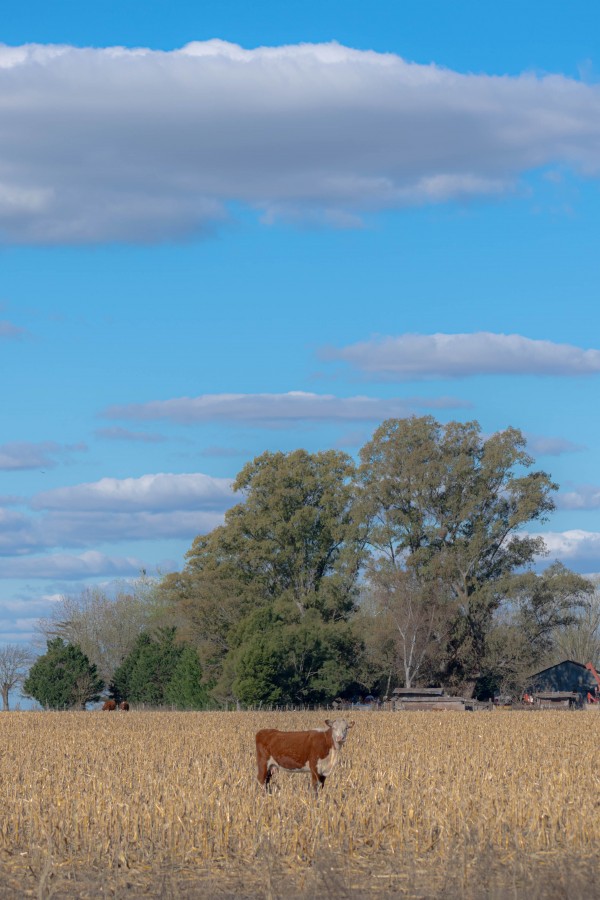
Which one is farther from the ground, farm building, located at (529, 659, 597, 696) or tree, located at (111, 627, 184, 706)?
tree, located at (111, 627, 184, 706)

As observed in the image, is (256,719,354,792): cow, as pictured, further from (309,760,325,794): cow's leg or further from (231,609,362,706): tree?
(231,609,362,706): tree

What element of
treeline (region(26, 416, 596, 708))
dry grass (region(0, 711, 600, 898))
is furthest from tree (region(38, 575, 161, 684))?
dry grass (region(0, 711, 600, 898))

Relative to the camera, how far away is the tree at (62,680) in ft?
239

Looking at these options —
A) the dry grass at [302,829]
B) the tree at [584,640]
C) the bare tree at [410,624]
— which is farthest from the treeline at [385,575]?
the dry grass at [302,829]

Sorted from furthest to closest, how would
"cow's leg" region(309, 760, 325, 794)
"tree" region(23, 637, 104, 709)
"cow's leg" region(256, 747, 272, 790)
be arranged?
"tree" region(23, 637, 104, 709) → "cow's leg" region(256, 747, 272, 790) → "cow's leg" region(309, 760, 325, 794)

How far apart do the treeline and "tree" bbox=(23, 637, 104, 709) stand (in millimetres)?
1259

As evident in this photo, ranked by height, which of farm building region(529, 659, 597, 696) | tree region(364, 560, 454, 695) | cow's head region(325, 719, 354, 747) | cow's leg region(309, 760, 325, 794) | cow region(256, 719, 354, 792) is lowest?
farm building region(529, 659, 597, 696)

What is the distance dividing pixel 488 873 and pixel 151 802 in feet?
20.2

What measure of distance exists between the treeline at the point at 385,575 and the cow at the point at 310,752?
4867 centimetres

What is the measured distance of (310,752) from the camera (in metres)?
19.7

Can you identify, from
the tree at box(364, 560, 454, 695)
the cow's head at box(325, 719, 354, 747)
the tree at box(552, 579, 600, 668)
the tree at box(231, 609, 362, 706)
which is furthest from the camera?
the tree at box(552, 579, 600, 668)

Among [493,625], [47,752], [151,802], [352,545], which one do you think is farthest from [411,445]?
[151,802]

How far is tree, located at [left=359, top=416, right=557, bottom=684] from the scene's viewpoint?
249ft

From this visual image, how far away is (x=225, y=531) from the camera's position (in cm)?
8181
